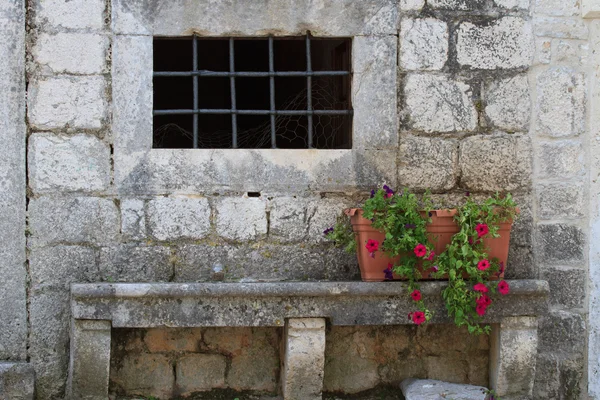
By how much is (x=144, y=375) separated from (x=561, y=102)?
2490mm

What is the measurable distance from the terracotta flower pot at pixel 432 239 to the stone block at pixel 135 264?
94 cm

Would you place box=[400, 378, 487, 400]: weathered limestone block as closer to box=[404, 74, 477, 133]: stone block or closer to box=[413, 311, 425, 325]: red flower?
box=[413, 311, 425, 325]: red flower

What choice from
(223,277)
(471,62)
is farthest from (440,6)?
(223,277)

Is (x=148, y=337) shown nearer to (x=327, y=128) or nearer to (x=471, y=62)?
(x=327, y=128)

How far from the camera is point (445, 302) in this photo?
3.52 m

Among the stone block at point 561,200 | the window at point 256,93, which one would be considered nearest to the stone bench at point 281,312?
the stone block at point 561,200

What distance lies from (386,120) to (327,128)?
900mm

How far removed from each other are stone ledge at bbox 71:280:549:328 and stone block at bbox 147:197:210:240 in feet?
1.08

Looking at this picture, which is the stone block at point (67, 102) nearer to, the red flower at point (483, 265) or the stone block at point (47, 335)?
the stone block at point (47, 335)

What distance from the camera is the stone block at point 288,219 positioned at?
3.71 m

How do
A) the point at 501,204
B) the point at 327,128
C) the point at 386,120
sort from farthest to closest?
the point at 327,128
the point at 386,120
the point at 501,204

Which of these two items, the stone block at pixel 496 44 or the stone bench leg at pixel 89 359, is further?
the stone block at pixel 496 44

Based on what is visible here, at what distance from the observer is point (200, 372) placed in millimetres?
3713

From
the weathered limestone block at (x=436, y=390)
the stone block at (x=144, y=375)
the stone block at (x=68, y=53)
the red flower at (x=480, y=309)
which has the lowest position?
the weathered limestone block at (x=436, y=390)
